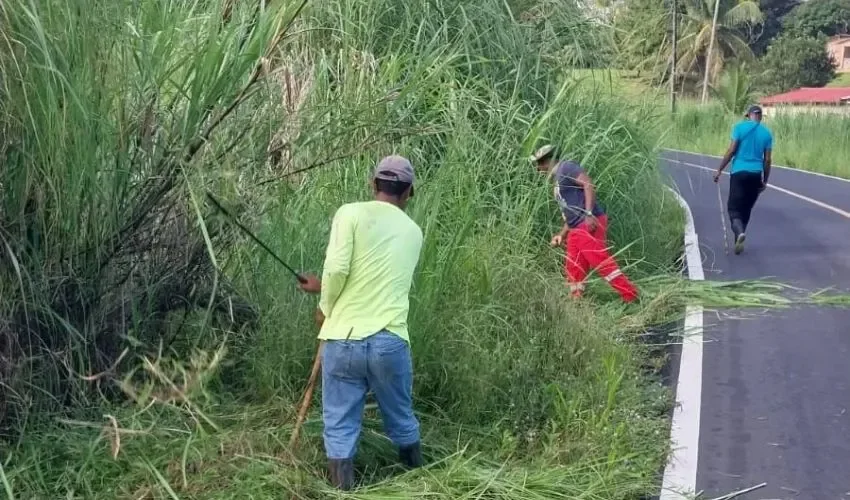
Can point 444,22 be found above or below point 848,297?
above

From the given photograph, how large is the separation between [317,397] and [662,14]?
29.5ft

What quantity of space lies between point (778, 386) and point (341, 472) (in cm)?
362

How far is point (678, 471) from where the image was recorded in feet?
18.5

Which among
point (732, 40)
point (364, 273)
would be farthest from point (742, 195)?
point (732, 40)

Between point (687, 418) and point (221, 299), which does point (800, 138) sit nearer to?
point (687, 418)

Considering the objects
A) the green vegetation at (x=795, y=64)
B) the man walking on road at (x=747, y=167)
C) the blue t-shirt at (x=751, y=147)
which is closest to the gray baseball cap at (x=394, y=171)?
the man walking on road at (x=747, y=167)

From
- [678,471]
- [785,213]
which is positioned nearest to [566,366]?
[678,471]

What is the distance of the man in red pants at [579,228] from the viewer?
8.91m

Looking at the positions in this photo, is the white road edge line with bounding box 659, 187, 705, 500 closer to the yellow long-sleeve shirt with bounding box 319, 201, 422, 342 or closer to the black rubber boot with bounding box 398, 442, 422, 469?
the black rubber boot with bounding box 398, 442, 422, 469

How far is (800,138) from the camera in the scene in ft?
112

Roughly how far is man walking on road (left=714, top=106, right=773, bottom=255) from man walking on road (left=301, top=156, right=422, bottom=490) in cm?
858

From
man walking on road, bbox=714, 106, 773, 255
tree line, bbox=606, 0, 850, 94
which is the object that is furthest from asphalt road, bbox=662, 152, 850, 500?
tree line, bbox=606, 0, 850, 94

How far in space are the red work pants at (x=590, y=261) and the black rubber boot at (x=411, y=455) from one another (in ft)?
12.5

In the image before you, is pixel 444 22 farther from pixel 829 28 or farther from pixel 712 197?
pixel 829 28
